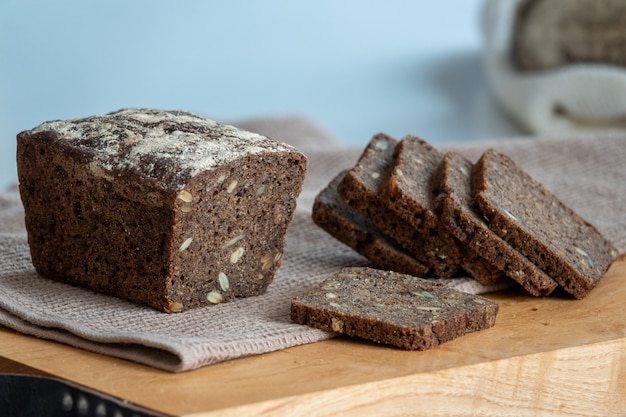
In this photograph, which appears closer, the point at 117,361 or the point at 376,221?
the point at 117,361

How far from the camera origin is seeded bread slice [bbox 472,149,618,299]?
3074mm

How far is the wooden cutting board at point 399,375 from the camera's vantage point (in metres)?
2.34

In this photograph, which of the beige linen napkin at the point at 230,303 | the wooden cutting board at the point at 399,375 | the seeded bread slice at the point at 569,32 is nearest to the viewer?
the wooden cutting board at the point at 399,375

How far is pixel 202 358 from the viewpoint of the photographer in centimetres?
244

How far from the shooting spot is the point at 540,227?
3.23 meters

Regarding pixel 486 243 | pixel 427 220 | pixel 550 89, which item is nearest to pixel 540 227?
pixel 486 243

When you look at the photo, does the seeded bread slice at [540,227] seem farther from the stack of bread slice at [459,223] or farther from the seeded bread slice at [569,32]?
the seeded bread slice at [569,32]

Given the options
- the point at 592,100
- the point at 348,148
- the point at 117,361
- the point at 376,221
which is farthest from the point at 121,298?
the point at 592,100

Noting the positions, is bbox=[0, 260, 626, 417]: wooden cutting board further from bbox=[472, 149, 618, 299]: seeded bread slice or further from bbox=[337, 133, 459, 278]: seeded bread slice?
bbox=[337, 133, 459, 278]: seeded bread slice

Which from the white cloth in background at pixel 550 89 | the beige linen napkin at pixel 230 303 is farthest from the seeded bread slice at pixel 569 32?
the beige linen napkin at pixel 230 303

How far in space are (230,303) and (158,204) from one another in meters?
0.46

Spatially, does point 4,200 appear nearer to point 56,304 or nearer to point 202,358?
point 56,304

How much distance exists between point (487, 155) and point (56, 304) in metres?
1.60

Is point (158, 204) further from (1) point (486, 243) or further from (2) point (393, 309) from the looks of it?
(1) point (486, 243)
